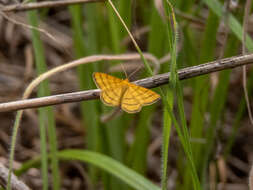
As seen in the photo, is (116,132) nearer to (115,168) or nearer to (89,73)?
(89,73)

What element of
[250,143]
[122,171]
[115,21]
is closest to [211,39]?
[115,21]

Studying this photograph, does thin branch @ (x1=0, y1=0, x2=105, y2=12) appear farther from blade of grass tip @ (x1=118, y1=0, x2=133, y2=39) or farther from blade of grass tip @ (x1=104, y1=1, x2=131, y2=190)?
blade of grass tip @ (x1=104, y1=1, x2=131, y2=190)

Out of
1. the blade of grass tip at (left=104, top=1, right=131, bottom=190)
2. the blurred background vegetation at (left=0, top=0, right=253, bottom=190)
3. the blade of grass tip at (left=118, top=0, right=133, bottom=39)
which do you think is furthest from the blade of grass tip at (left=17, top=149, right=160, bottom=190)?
the blade of grass tip at (left=118, top=0, right=133, bottom=39)

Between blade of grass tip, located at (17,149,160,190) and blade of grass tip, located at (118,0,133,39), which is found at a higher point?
blade of grass tip, located at (118,0,133,39)

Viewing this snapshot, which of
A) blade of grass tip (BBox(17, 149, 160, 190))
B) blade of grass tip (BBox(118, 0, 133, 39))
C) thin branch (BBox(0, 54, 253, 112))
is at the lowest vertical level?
A: blade of grass tip (BBox(17, 149, 160, 190))

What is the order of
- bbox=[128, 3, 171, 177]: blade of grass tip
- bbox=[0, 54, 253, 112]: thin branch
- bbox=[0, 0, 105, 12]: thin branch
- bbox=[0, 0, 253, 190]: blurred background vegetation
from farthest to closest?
bbox=[128, 3, 171, 177]: blade of grass tip
bbox=[0, 0, 253, 190]: blurred background vegetation
bbox=[0, 0, 105, 12]: thin branch
bbox=[0, 54, 253, 112]: thin branch

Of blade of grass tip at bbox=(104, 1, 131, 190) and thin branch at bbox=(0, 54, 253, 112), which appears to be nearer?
thin branch at bbox=(0, 54, 253, 112)

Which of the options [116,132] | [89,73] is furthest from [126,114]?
[89,73]

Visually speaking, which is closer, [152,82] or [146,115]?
[152,82]

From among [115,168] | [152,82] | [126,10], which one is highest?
[126,10]

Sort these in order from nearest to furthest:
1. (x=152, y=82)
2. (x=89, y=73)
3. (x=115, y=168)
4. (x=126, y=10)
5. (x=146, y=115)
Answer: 1. (x=152, y=82)
2. (x=115, y=168)
3. (x=126, y=10)
4. (x=146, y=115)
5. (x=89, y=73)
